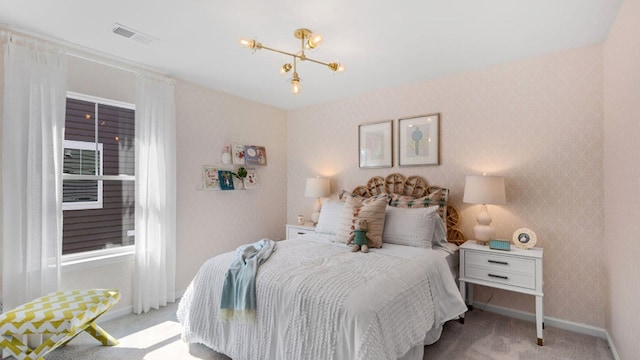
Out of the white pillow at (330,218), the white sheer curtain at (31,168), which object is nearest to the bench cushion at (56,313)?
the white sheer curtain at (31,168)

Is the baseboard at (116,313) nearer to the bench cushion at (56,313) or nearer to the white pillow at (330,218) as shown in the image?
the bench cushion at (56,313)

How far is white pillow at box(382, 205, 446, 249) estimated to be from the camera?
2734mm

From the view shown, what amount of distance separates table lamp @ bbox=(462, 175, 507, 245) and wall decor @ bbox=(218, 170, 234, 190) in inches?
107

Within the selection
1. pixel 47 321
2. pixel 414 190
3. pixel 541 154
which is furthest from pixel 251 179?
pixel 541 154

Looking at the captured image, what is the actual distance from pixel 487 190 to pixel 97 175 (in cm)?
361

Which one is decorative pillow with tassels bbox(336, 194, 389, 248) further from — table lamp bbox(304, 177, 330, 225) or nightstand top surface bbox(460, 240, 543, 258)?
table lamp bbox(304, 177, 330, 225)

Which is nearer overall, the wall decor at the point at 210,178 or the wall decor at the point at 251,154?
the wall decor at the point at 210,178

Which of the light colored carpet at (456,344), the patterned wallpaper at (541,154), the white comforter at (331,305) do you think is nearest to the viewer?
the white comforter at (331,305)

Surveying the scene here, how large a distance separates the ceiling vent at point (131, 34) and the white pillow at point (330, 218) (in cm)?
227

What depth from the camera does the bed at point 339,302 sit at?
5.39 ft

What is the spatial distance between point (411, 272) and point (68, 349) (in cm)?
269

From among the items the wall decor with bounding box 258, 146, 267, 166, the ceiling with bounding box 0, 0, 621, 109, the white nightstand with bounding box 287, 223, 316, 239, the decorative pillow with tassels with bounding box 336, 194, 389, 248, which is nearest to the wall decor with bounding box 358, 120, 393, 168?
the ceiling with bounding box 0, 0, 621, 109

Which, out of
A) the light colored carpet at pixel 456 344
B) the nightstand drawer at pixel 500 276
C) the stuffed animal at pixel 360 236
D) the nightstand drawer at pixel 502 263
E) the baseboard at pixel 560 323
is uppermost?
the stuffed animal at pixel 360 236

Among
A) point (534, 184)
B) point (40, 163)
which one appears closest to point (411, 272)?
point (534, 184)
